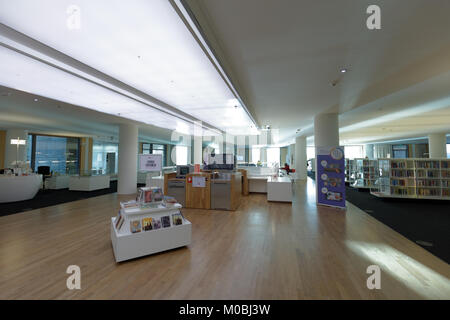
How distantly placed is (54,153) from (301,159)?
17.5 m

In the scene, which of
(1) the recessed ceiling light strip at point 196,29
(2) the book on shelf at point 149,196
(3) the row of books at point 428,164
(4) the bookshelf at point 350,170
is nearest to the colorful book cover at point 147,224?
(2) the book on shelf at point 149,196

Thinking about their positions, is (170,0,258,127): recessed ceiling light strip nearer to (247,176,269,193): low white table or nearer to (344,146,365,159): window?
(247,176,269,193): low white table

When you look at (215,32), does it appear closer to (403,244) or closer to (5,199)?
(403,244)

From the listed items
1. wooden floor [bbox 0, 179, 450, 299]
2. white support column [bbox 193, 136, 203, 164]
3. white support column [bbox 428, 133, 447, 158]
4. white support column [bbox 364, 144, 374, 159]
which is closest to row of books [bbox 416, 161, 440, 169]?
wooden floor [bbox 0, 179, 450, 299]

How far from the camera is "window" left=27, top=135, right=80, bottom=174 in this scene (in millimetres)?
11039

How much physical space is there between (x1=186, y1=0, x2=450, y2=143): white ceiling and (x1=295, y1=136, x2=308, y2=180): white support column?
28.1ft

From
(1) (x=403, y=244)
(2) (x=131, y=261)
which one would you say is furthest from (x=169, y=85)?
(1) (x=403, y=244)

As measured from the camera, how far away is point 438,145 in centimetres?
1062

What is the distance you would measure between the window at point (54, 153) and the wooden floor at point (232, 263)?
841cm

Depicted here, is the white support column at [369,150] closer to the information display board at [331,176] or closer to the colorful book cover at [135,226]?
the information display board at [331,176]

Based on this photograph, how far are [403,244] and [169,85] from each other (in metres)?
5.75

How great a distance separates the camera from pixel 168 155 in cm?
1888

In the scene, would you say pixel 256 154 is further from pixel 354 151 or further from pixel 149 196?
pixel 149 196
